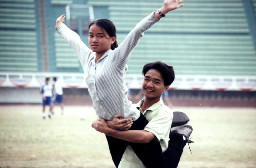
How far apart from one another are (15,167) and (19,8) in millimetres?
23347

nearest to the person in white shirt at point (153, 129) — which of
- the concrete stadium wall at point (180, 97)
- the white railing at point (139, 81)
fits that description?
the white railing at point (139, 81)

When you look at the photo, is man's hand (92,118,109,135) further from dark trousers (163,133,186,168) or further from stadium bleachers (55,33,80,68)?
stadium bleachers (55,33,80,68)

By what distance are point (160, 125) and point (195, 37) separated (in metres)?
24.6

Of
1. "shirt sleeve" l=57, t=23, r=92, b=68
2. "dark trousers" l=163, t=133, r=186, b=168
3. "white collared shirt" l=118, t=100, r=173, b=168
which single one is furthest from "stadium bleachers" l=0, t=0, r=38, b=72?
"white collared shirt" l=118, t=100, r=173, b=168

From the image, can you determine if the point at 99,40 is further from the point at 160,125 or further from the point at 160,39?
the point at 160,39

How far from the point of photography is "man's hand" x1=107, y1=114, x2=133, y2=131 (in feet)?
8.68

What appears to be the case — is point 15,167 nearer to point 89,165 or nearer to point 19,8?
point 89,165

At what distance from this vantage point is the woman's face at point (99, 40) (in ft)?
8.96

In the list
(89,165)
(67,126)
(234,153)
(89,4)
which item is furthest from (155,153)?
(89,4)

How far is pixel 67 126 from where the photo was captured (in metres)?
10.6

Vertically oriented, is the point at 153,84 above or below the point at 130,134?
above

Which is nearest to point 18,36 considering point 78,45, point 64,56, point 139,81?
point 64,56

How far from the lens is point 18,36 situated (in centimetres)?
2559

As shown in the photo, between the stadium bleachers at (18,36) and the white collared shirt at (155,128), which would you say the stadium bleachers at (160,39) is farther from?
the white collared shirt at (155,128)
